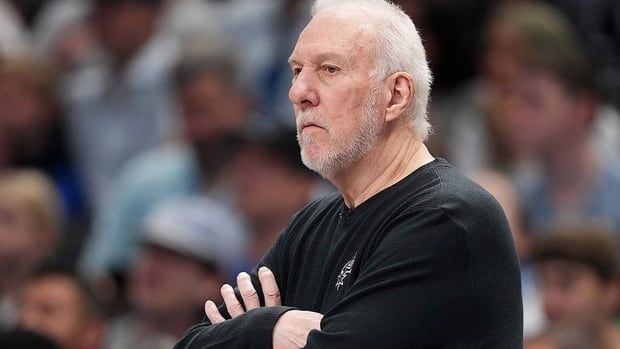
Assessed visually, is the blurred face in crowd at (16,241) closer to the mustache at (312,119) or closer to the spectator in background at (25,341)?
the spectator in background at (25,341)

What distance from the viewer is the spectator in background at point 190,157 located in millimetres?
7914

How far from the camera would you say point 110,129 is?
→ 355 inches

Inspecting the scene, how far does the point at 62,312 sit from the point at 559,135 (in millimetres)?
2610

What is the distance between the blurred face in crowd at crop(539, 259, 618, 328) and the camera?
240 inches

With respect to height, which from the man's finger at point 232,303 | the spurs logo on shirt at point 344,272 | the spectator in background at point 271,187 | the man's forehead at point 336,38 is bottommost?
the man's finger at point 232,303

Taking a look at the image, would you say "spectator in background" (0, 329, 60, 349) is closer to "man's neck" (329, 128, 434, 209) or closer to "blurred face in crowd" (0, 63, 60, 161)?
"man's neck" (329, 128, 434, 209)

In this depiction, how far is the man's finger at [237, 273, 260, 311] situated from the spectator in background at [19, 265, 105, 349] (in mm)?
3042

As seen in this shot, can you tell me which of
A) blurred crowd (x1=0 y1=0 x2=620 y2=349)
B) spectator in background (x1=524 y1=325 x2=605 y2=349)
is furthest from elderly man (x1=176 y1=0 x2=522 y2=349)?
blurred crowd (x1=0 y1=0 x2=620 y2=349)

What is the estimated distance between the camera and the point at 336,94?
11.9 ft

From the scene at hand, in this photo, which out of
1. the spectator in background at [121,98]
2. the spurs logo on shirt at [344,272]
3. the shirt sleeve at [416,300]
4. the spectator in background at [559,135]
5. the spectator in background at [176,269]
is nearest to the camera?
the shirt sleeve at [416,300]

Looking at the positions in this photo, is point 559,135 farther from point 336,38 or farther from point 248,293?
point 336,38

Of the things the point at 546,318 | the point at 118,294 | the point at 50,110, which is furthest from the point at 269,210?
the point at 50,110

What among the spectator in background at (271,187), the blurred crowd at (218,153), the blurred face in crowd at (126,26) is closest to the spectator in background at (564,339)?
the blurred crowd at (218,153)

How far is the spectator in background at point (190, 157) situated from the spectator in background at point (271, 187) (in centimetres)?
30
